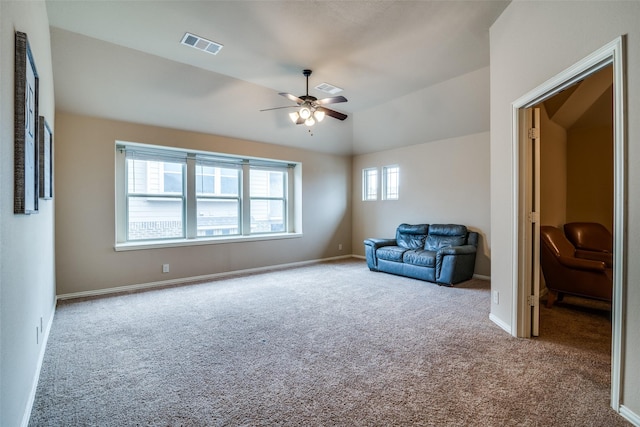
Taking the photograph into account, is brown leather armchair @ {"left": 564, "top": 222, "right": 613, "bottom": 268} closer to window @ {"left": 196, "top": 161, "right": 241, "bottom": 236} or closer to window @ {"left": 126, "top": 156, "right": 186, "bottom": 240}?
window @ {"left": 196, "top": 161, "right": 241, "bottom": 236}

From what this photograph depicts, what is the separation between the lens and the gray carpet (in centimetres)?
188

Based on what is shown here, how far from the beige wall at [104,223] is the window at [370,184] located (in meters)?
2.41

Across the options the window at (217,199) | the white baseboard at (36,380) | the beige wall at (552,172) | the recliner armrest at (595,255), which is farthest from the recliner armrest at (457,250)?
the white baseboard at (36,380)

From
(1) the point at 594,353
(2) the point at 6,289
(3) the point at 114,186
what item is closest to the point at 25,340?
(2) the point at 6,289

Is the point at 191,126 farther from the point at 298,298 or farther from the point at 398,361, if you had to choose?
the point at 398,361

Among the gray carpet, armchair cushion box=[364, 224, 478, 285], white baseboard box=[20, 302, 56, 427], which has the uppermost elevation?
armchair cushion box=[364, 224, 478, 285]

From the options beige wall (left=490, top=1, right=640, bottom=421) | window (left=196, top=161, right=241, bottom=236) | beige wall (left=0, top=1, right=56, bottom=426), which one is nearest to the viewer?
beige wall (left=0, top=1, right=56, bottom=426)

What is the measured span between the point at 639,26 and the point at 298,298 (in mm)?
4116

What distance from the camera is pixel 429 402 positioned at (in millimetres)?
1976

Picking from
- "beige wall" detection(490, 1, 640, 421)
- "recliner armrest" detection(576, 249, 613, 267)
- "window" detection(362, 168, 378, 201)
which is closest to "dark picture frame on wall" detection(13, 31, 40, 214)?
"beige wall" detection(490, 1, 640, 421)

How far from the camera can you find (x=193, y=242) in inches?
211

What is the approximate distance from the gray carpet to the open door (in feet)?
1.37

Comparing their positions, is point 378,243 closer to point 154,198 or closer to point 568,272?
point 568,272

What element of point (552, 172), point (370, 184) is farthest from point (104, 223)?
point (552, 172)
